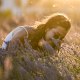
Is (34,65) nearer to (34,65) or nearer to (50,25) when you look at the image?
(34,65)

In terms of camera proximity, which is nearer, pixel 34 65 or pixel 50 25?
pixel 34 65

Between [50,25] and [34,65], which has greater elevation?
[50,25]

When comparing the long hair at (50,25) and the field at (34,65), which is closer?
the field at (34,65)

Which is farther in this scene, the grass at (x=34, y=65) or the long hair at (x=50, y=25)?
the long hair at (x=50, y=25)

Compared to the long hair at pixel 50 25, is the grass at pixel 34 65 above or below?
below

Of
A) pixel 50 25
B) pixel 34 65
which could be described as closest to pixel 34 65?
pixel 34 65

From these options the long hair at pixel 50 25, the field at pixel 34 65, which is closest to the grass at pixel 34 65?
the field at pixel 34 65

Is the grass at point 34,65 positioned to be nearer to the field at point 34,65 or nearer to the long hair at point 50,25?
the field at point 34,65

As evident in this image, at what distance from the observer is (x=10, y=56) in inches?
119

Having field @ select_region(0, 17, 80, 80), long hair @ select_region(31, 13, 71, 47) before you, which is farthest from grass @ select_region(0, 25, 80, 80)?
long hair @ select_region(31, 13, 71, 47)

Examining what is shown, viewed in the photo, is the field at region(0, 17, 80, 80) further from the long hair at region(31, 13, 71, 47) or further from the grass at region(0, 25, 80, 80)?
the long hair at region(31, 13, 71, 47)

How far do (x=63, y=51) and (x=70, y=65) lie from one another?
1.28ft

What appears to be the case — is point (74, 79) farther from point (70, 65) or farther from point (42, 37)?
point (42, 37)

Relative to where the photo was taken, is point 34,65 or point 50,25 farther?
point 50,25
